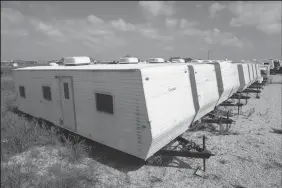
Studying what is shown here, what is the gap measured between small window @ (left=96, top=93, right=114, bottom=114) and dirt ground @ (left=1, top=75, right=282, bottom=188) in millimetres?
1574

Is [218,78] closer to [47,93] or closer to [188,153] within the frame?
[188,153]

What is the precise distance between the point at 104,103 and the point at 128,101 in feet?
3.59

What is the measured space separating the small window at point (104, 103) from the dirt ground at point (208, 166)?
5.16 ft

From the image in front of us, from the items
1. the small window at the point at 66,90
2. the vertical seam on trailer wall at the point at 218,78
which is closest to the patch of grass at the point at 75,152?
the small window at the point at 66,90

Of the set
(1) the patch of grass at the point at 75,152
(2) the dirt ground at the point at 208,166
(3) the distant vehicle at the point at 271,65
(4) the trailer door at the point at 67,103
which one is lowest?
(2) the dirt ground at the point at 208,166

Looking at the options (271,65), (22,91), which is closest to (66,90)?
(22,91)

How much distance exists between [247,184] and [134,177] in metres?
2.74

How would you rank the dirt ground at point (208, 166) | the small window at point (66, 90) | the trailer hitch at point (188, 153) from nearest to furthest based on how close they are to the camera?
the dirt ground at point (208, 166)
the trailer hitch at point (188, 153)
the small window at point (66, 90)

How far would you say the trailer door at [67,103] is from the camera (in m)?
Answer: 6.95

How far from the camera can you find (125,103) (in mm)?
5164

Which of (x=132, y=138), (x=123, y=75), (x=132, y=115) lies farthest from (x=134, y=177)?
(x=123, y=75)

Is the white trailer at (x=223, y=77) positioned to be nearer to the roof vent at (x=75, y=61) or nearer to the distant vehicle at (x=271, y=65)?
the roof vent at (x=75, y=61)

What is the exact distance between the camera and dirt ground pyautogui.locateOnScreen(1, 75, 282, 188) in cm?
499

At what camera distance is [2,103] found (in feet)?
5.76
